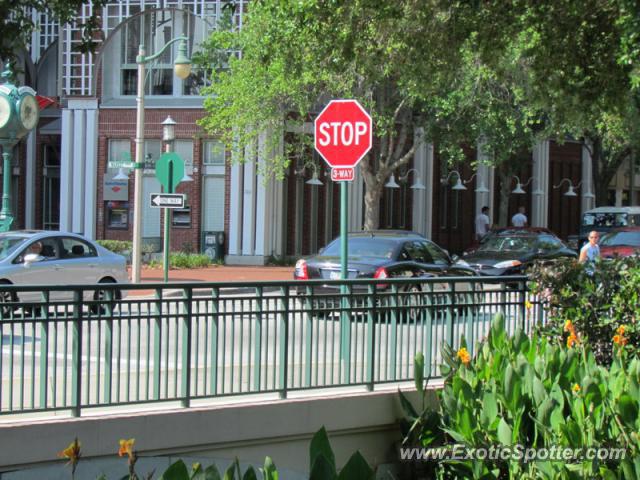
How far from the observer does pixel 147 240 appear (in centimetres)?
3256

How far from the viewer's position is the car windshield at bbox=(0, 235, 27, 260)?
1599cm

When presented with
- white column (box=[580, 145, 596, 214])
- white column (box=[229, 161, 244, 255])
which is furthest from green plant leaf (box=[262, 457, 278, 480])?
white column (box=[580, 145, 596, 214])

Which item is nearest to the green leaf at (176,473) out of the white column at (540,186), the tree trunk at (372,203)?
the tree trunk at (372,203)

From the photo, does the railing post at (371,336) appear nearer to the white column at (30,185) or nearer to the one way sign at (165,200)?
the one way sign at (165,200)

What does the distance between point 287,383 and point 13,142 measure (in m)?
16.0

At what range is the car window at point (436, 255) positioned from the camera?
1739 centimetres

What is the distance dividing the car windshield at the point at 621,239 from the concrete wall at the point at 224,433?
1785 cm

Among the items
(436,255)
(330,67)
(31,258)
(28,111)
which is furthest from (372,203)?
(31,258)

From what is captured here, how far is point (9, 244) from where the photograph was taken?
16250 millimetres

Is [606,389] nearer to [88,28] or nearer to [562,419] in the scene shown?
[562,419]

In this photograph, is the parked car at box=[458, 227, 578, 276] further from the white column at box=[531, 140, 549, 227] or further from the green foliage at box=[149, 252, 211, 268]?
the white column at box=[531, 140, 549, 227]

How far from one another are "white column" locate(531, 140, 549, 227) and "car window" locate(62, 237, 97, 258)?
105ft

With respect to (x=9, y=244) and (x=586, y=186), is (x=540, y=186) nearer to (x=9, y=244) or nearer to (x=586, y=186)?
(x=586, y=186)

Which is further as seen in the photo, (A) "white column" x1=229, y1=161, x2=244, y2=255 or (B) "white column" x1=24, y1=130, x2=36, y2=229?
(B) "white column" x1=24, y1=130, x2=36, y2=229
